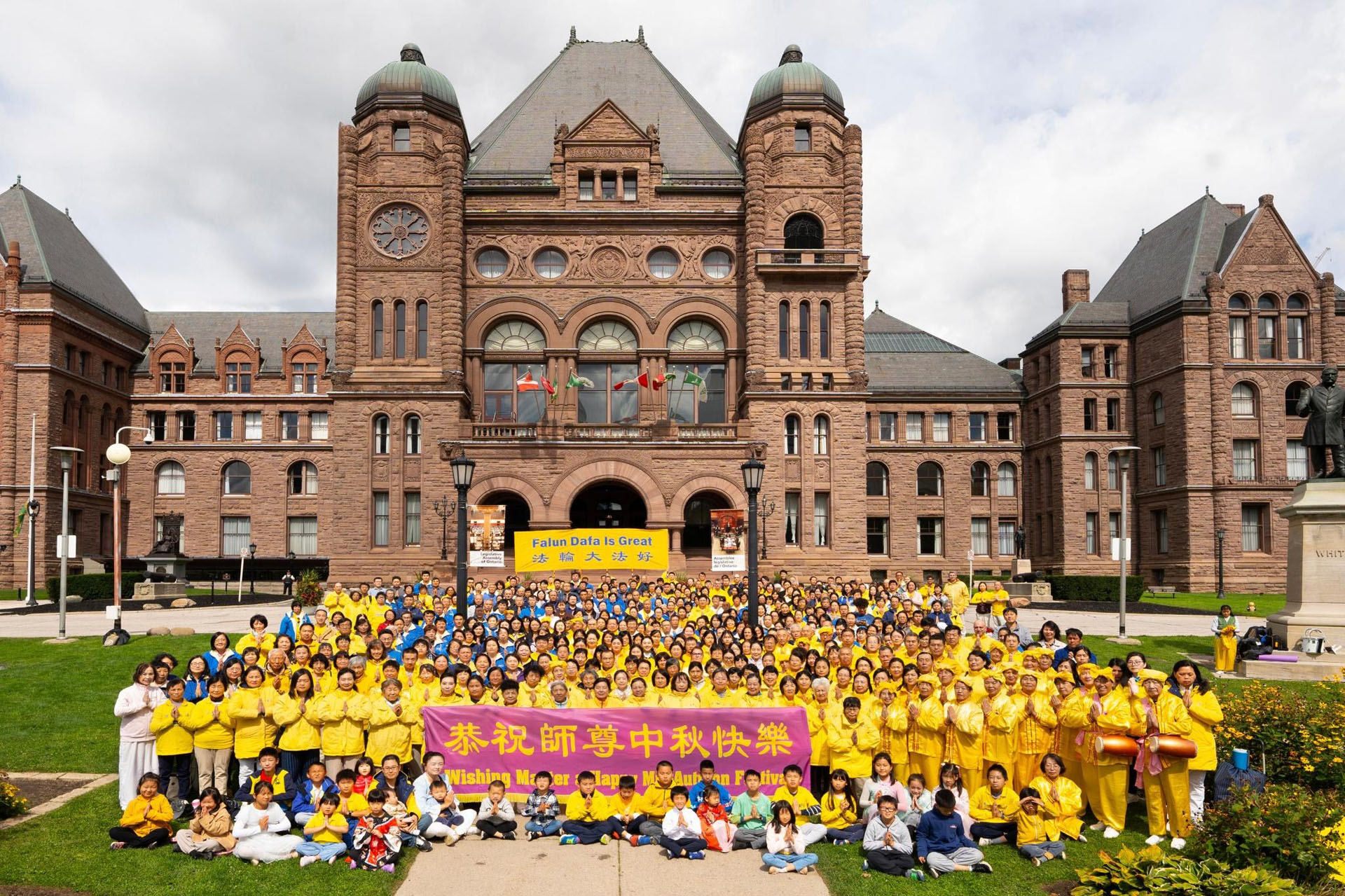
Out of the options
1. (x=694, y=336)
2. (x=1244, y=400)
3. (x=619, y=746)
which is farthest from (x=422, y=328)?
(x=1244, y=400)

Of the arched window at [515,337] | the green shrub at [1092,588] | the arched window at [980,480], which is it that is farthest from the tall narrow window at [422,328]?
the arched window at [980,480]

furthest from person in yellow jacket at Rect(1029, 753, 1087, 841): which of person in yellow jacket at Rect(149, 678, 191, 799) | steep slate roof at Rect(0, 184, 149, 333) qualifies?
steep slate roof at Rect(0, 184, 149, 333)

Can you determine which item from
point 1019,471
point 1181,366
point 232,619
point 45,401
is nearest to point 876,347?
point 1019,471

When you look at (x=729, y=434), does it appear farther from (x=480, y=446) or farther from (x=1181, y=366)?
(x=1181, y=366)

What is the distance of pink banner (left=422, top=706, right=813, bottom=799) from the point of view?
11.2 meters

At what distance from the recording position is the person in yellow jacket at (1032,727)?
10.8 m

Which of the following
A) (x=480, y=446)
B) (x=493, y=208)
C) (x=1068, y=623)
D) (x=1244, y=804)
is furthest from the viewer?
(x=493, y=208)

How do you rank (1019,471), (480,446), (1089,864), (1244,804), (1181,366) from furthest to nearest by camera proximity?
(1019,471), (1181,366), (480,446), (1089,864), (1244,804)

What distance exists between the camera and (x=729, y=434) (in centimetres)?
3862

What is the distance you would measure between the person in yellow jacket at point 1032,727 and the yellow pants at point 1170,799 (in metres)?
1.13

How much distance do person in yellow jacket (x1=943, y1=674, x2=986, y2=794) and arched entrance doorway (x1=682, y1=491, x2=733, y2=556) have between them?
29021 mm

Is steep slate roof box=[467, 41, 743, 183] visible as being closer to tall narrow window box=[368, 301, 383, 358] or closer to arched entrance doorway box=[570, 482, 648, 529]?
tall narrow window box=[368, 301, 383, 358]

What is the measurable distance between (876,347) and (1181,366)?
61.6 ft

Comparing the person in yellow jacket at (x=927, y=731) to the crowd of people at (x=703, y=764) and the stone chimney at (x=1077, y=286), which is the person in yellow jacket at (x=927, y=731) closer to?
the crowd of people at (x=703, y=764)
